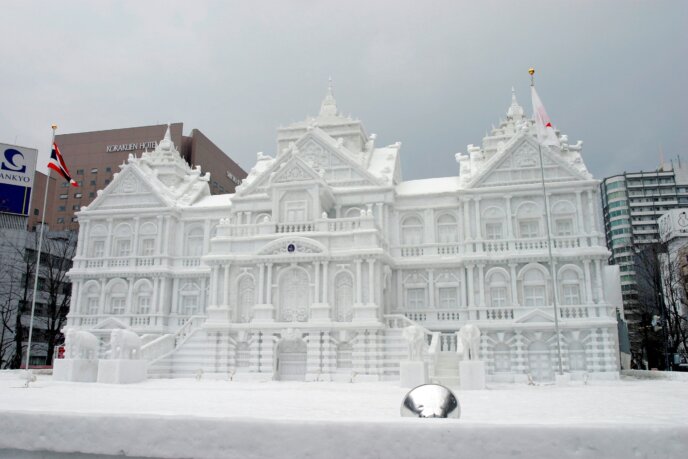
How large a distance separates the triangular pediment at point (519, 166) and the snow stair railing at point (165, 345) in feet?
64.3

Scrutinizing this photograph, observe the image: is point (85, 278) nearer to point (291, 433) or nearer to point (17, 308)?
point (17, 308)

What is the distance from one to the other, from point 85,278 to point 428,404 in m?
40.8

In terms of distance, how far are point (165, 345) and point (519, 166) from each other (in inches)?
945

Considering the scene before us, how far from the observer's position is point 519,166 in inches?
1457

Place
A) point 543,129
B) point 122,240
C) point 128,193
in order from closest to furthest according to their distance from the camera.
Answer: point 543,129
point 122,240
point 128,193

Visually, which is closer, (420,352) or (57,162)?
(420,352)

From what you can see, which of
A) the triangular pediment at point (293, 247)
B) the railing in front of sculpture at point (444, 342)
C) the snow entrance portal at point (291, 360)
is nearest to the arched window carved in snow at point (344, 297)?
the triangular pediment at point (293, 247)

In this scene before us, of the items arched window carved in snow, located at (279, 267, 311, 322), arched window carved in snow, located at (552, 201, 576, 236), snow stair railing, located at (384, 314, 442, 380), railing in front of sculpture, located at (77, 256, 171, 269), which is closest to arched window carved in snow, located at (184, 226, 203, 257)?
railing in front of sculpture, located at (77, 256, 171, 269)

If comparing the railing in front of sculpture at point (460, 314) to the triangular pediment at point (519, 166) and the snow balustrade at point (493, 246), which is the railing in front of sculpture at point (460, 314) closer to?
the snow balustrade at point (493, 246)

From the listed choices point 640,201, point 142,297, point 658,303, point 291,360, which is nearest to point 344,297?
point 291,360

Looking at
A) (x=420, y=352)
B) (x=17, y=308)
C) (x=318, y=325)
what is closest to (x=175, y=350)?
(x=318, y=325)

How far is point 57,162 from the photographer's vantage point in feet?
101

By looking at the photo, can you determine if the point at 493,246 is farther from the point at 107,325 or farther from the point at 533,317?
the point at 107,325

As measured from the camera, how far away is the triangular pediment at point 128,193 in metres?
43.1
